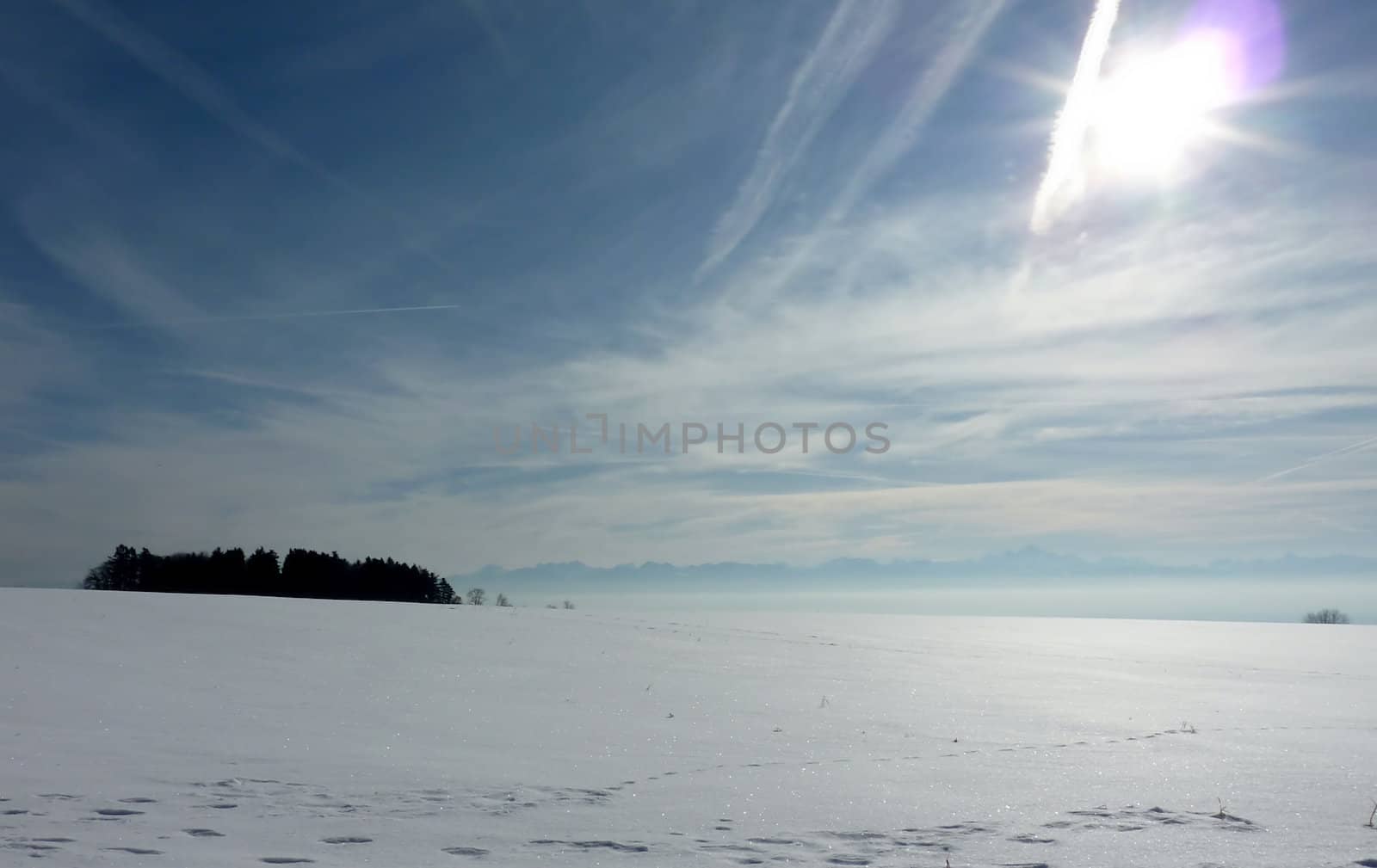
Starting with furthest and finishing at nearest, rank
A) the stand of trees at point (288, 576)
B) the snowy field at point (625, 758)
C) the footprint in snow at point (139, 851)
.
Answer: the stand of trees at point (288, 576), the snowy field at point (625, 758), the footprint in snow at point (139, 851)

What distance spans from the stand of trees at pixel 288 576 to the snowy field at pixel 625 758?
47.6 metres

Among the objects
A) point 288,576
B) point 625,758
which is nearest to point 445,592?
point 288,576

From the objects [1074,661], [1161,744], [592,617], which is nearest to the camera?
[1161,744]

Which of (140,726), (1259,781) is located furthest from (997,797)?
(140,726)

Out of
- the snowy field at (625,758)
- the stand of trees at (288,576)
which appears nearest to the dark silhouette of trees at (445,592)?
the stand of trees at (288,576)

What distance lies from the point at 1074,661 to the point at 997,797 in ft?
54.1

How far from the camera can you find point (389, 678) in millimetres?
13289

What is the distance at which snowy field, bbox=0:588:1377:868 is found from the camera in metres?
5.73

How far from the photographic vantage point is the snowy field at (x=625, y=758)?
5727mm

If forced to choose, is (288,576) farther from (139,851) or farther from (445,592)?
(139,851)

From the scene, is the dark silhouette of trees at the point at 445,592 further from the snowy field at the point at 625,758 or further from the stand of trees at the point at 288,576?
the snowy field at the point at 625,758

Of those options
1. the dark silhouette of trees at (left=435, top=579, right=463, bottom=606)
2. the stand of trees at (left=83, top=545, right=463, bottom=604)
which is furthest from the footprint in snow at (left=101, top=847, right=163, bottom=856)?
the dark silhouette of trees at (left=435, top=579, right=463, bottom=606)

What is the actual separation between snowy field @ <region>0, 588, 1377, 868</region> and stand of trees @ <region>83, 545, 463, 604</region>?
156 feet

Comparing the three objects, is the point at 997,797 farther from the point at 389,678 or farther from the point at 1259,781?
the point at 389,678
